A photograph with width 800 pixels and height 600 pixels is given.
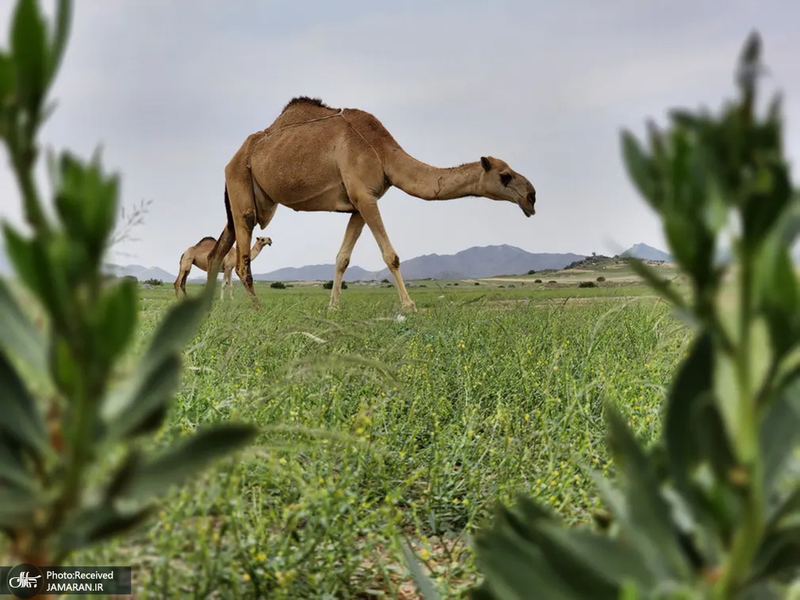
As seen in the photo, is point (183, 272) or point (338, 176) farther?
point (183, 272)

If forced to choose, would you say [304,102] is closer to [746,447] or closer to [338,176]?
[338,176]

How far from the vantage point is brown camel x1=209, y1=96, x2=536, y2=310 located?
6680 mm

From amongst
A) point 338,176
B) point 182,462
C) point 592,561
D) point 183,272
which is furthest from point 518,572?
point 183,272

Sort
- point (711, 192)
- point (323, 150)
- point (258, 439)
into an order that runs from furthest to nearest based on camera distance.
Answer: point (323, 150) < point (258, 439) < point (711, 192)

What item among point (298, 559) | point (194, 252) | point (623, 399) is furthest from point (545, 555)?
point (194, 252)

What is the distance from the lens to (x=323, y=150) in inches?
301

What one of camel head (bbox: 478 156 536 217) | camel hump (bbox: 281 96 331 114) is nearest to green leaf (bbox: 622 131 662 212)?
camel head (bbox: 478 156 536 217)

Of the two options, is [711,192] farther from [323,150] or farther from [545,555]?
[323,150]

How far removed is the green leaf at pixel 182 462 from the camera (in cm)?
26

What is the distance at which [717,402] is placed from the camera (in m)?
0.24

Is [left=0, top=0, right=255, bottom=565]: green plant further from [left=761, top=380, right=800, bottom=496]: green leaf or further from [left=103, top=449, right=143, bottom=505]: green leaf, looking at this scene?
[left=761, top=380, right=800, bottom=496]: green leaf

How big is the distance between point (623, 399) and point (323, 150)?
6.21 metres

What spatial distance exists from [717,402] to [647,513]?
0.05 metres

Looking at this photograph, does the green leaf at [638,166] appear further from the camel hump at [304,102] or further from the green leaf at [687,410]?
the camel hump at [304,102]
